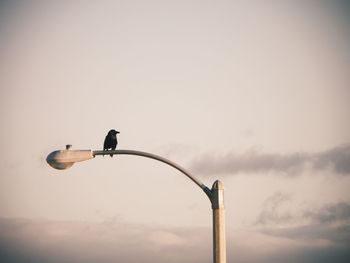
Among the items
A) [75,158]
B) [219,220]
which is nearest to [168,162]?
[219,220]

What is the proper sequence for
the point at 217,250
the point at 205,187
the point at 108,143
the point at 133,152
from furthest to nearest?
1. the point at 108,143
2. the point at 133,152
3. the point at 205,187
4. the point at 217,250

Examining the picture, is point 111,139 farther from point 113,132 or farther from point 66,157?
point 66,157

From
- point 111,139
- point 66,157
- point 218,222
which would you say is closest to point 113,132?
point 111,139

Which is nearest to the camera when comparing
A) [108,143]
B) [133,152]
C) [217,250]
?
[217,250]

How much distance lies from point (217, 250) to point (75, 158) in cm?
303

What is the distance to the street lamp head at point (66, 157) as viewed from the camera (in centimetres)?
807

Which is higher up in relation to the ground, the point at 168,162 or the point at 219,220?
the point at 168,162

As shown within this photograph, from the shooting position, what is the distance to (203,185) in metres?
7.49

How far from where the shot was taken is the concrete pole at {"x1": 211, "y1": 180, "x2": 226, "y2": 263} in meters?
6.98

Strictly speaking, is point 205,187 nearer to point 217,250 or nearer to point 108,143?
point 217,250

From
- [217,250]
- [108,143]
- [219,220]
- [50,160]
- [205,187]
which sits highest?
[108,143]

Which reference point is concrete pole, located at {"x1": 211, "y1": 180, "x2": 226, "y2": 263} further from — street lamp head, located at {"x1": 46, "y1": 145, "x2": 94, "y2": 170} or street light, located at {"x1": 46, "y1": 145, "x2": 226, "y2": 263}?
street lamp head, located at {"x1": 46, "y1": 145, "x2": 94, "y2": 170}

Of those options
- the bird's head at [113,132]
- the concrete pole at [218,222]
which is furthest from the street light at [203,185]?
the bird's head at [113,132]

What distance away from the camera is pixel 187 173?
24.7 ft
